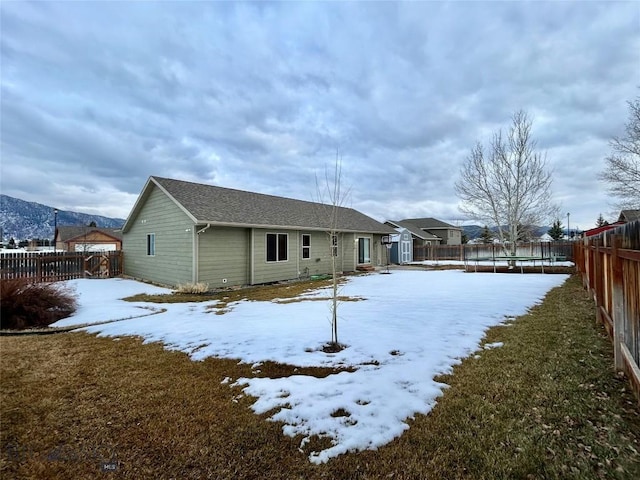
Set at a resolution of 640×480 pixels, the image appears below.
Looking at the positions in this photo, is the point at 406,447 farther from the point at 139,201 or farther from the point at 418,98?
the point at 139,201

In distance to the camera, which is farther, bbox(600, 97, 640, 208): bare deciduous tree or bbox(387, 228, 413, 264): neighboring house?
bbox(387, 228, 413, 264): neighboring house

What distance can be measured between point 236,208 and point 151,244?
4.26 m

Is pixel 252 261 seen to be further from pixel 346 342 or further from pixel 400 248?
pixel 400 248

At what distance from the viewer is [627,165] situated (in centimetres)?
1738

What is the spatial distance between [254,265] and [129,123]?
9.41m

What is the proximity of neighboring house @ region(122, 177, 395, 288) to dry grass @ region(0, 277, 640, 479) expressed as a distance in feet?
24.7

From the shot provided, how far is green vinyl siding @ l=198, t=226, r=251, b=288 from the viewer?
1173cm

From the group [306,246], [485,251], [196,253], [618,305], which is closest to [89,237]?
[306,246]

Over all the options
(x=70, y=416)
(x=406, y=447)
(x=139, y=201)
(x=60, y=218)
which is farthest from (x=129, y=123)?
(x=60, y=218)

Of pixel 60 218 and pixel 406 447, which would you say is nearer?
pixel 406 447

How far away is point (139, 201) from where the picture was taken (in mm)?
14227

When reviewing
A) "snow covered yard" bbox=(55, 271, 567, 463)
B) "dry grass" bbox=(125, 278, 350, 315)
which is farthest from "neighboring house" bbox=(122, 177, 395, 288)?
"snow covered yard" bbox=(55, 271, 567, 463)

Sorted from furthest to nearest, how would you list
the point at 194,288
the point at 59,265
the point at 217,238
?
the point at 59,265 → the point at 217,238 → the point at 194,288

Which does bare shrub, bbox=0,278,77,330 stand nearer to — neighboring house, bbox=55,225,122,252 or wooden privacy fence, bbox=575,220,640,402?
wooden privacy fence, bbox=575,220,640,402
